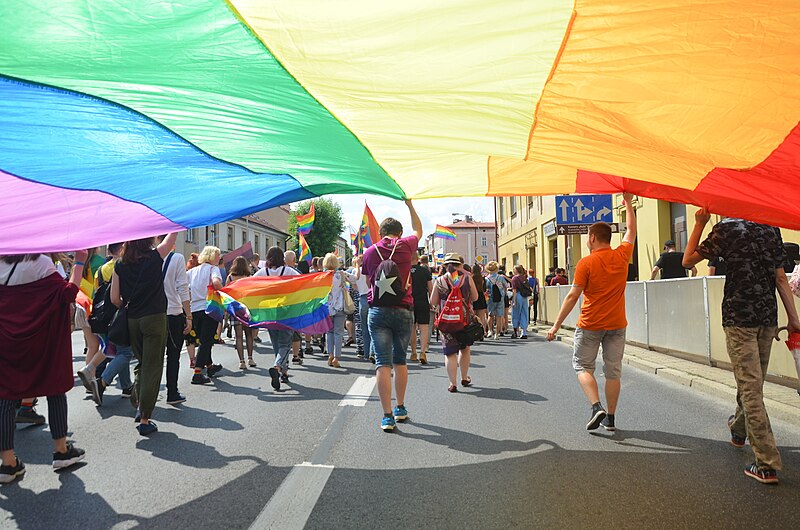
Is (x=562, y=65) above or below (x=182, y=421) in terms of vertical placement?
above

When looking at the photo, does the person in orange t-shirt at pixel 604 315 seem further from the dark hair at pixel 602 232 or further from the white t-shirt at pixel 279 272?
the white t-shirt at pixel 279 272

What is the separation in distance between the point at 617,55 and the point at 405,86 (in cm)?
112

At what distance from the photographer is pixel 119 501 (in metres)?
3.62

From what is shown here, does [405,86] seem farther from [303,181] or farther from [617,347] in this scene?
[617,347]

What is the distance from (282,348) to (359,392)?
137 centimetres

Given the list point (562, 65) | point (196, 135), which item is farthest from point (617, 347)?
point (196, 135)

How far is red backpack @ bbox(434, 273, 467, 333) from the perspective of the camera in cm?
734

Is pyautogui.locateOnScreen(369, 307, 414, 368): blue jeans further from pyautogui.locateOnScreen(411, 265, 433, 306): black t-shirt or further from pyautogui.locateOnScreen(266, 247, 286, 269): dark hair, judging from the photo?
pyautogui.locateOnScreen(411, 265, 433, 306): black t-shirt

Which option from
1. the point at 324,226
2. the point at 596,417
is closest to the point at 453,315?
the point at 596,417

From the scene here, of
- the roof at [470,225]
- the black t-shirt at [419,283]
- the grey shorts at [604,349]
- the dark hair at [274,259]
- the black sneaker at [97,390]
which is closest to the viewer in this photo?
the grey shorts at [604,349]

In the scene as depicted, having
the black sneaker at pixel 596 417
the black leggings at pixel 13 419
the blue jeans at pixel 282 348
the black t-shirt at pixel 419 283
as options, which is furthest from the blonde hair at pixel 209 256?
the black sneaker at pixel 596 417

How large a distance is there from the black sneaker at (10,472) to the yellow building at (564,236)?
7.53 meters

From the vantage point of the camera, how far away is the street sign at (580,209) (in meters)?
14.6

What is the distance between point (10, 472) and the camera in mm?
4039
